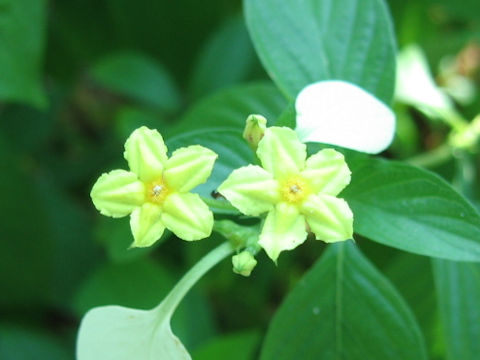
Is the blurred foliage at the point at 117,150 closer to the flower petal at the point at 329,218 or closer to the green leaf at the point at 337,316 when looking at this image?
the green leaf at the point at 337,316

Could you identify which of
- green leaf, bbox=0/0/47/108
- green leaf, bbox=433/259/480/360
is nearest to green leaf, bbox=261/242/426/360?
green leaf, bbox=433/259/480/360

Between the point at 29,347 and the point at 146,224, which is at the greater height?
the point at 146,224

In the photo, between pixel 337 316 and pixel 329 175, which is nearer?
pixel 329 175

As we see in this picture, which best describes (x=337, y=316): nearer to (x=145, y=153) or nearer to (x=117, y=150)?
(x=145, y=153)

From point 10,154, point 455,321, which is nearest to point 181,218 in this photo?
point 455,321

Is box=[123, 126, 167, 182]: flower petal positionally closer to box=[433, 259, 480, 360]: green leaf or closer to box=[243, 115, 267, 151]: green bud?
box=[243, 115, 267, 151]: green bud

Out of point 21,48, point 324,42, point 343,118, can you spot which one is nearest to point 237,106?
point 324,42

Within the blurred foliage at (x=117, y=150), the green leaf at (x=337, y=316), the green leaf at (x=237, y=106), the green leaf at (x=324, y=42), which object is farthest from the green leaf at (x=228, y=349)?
Answer: the green leaf at (x=324, y=42)
